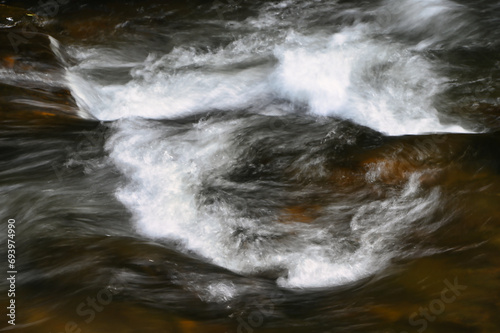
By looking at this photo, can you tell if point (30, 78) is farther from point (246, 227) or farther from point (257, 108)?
point (246, 227)

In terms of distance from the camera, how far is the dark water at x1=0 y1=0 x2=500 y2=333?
10.9ft

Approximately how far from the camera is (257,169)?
4.93m

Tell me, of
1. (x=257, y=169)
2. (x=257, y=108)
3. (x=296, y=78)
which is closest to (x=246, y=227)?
(x=257, y=169)

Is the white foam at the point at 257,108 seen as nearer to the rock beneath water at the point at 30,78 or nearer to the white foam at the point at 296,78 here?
the white foam at the point at 296,78

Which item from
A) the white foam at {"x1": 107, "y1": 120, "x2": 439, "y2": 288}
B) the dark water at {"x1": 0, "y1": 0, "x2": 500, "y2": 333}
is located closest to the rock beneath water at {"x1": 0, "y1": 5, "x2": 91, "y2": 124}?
the dark water at {"x1": 0, "y1": 0, "x2": 500, "y2": 333}

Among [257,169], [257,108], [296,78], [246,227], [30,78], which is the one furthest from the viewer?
[296,78]

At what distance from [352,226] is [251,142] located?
4.92 feet

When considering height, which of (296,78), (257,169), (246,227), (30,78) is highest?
(30,78)

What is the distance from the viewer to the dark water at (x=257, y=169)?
3332 mm

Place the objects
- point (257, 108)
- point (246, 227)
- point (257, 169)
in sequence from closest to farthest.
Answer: point (246, 227), point (257, 169), point (257, 108)

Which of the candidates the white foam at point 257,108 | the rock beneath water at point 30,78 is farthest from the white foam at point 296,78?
the rock beneath water at point 30,78

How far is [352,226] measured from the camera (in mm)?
4238

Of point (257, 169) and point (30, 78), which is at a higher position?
point (30, 78)

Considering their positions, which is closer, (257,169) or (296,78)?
(257,169)
